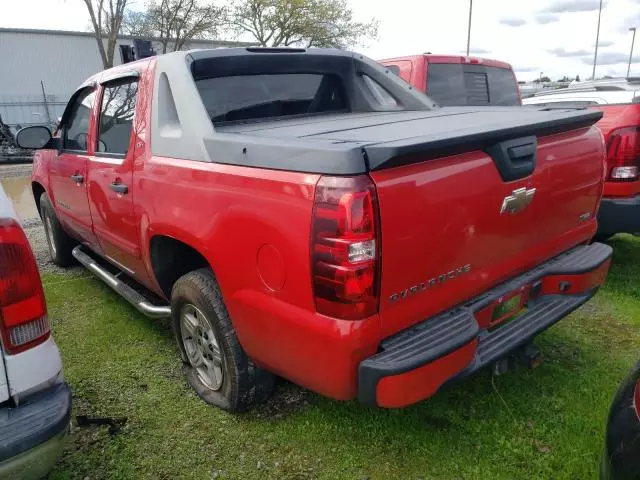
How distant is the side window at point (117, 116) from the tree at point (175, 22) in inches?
998

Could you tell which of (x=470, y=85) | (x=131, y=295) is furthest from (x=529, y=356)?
(x=470, y=85)

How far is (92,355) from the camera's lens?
3.52 meters

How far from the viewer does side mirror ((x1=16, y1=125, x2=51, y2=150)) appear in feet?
12.5

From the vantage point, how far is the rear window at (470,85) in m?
5.59

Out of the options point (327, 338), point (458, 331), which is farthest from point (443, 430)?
point (327, 338)

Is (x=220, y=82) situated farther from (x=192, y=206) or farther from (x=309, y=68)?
(x=192, y=206)

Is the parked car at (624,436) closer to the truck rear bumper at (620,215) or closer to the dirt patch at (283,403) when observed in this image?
the dirt patch at (283,403)

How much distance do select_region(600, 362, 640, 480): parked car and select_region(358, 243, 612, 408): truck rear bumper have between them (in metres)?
0.56

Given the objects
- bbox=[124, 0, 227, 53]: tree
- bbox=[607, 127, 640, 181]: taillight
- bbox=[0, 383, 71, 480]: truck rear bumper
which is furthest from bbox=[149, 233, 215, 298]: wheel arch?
bbox=[124, 0, 227, 53]: tree

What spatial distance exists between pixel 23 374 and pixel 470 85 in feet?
18.0

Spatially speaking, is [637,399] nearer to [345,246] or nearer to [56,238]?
[345,246]

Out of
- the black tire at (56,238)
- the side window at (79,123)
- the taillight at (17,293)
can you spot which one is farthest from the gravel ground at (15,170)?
the taillight at (17,293)

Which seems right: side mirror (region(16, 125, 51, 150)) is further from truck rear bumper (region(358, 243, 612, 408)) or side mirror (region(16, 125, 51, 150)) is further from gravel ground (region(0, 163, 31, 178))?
gravel ground (region(0, 163, 31, 178))

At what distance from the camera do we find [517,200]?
7.53 feet
